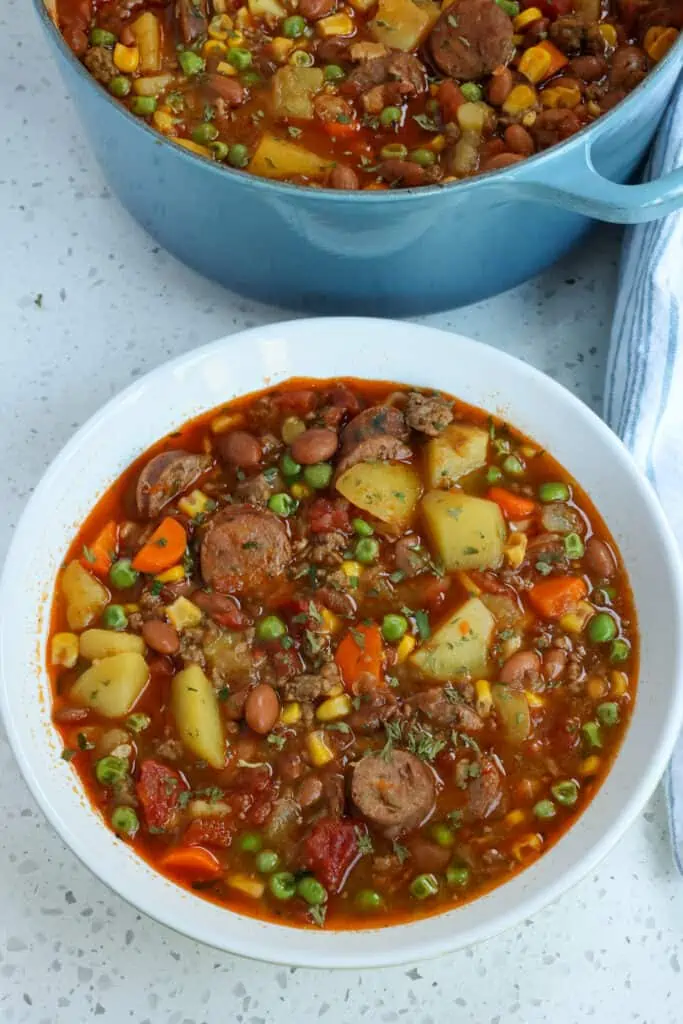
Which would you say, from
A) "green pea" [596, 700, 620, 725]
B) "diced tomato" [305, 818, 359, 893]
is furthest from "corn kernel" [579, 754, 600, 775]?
"diced tomato" [305, 818, 359, 893]

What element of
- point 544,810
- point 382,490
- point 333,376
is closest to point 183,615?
point 382,490

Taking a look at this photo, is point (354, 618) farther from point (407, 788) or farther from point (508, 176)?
point (508, 176)

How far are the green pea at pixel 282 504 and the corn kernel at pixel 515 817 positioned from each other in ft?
3.49

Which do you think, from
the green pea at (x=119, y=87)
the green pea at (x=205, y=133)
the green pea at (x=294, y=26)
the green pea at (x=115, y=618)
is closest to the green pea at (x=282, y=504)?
A: the green pea at (x=115, y=618)

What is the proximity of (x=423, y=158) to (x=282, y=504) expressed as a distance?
3.84ft

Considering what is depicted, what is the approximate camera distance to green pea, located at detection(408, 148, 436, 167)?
397cm

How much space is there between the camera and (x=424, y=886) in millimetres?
3332

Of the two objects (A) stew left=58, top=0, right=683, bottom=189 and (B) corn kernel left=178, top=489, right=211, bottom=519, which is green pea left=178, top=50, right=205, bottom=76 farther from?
(B) corn kernel left=178, top=489, right=211, bottom=519

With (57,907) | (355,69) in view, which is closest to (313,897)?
(57,907)

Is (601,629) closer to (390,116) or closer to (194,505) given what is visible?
(194,505)

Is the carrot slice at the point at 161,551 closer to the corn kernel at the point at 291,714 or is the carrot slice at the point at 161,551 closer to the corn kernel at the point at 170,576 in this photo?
the corn kernel at the point at 170,576

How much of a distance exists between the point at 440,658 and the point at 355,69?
1.94 metres

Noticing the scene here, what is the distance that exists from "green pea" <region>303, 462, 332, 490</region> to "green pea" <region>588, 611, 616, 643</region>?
0.87 m

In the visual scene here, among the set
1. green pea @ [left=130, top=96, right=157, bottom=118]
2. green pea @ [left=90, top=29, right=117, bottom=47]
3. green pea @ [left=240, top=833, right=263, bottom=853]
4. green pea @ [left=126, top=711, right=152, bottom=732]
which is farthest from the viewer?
green pea @ [left=90, top=29, right=117, bottom=47]
